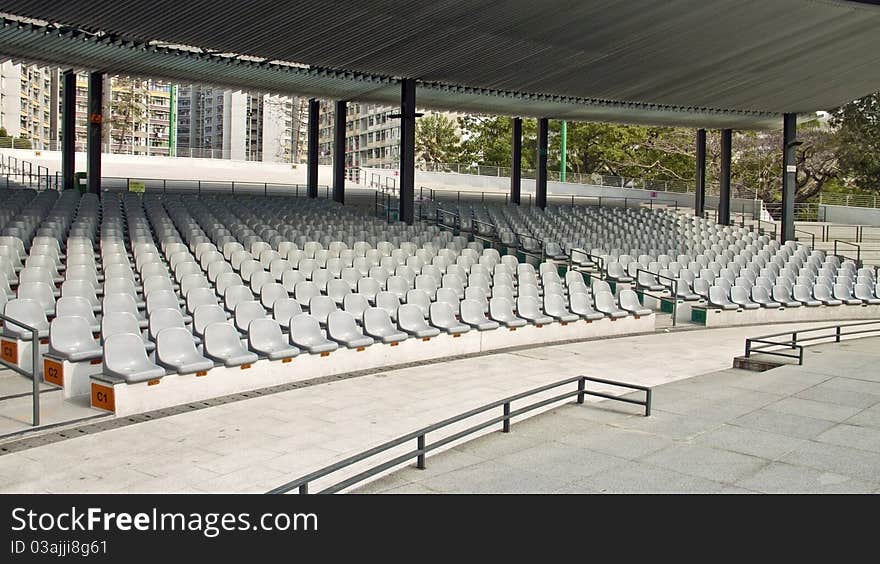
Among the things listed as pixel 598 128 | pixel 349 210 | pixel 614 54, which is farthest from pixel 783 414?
pixel 598 128

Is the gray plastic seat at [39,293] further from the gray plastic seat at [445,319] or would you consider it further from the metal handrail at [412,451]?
the metal handrail at [412,451]

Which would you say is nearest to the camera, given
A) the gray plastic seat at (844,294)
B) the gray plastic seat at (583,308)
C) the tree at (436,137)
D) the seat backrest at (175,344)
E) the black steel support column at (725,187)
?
the seat backrest at (175,344)

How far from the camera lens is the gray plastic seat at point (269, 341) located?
10.9 metres

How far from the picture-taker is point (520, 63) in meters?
22.8

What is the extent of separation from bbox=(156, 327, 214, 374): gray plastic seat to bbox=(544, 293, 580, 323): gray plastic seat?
7.19 m

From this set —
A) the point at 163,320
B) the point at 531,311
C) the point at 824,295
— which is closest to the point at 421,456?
the point at 163,320

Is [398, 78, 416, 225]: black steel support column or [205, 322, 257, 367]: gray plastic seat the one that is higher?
[398, 78, 416, 225]: black steel support column

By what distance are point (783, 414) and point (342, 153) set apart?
2201 centimetres

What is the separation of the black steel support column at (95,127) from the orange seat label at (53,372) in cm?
1550

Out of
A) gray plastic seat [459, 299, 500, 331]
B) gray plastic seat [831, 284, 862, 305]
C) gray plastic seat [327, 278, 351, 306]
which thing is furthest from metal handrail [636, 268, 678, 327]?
gray plastic seat [327, 278, 351, 306]

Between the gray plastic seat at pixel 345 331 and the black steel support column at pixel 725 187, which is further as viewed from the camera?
the black steel support column at pixel 725 187

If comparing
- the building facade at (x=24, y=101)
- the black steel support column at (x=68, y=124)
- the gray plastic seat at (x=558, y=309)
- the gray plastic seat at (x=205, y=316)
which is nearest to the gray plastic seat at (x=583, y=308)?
the gray plastic seat at (x=558, y=309)

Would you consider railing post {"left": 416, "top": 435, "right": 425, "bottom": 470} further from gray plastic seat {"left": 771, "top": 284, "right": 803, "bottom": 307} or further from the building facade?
the building facade

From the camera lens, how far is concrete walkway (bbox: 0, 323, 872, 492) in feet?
24.1
